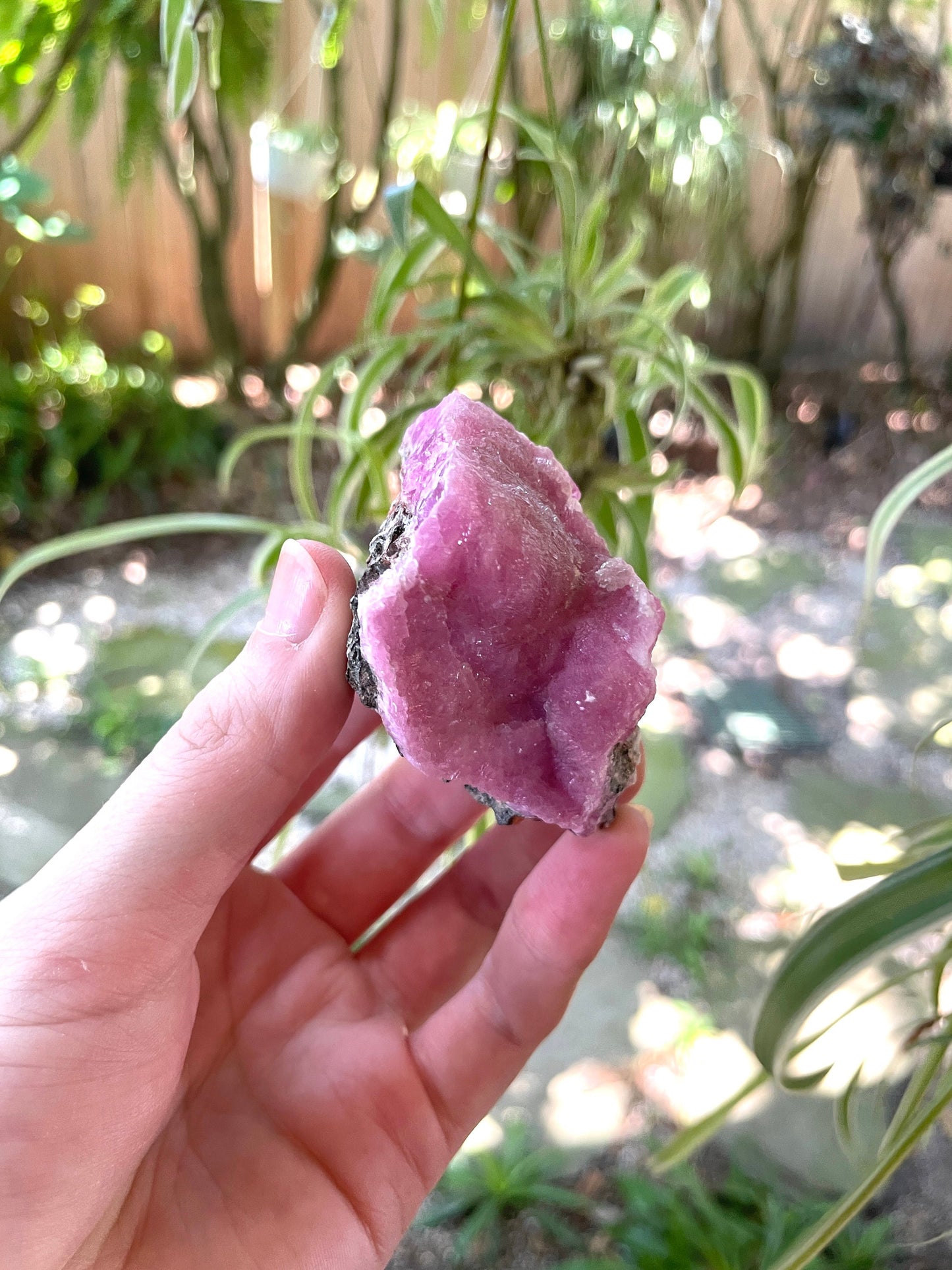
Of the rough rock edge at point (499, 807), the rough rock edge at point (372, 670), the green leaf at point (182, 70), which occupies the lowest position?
the rough rock edge at point (499, 807)

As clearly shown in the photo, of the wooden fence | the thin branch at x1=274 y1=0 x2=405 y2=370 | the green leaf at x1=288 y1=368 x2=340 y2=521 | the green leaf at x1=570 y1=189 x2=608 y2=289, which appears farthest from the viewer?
the wooden fence

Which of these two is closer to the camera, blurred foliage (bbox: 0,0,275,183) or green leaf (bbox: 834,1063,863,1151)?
green leaf (bbox: 834,1063,863,1151)

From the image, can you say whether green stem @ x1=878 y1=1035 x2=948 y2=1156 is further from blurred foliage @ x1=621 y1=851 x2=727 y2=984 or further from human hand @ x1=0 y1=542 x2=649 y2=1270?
blurred foliage @ x1=621 y1=851 x2=727 y2=984

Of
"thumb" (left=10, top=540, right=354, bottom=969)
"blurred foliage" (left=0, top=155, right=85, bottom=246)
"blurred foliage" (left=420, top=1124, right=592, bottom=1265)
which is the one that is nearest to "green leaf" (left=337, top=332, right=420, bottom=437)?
"thumb" (left=10, top=540, right=354, bottom=969)

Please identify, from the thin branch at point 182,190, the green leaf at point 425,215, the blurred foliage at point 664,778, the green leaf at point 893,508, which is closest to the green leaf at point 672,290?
the green leaf at point 425,215

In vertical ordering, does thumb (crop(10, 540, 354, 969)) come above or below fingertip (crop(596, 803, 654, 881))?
above

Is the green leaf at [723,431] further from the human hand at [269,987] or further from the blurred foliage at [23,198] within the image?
the blurred foliage at [23,198]

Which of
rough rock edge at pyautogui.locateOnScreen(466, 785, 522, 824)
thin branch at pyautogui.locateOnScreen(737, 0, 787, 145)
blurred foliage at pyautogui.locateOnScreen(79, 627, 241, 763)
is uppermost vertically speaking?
thin branch at pyautogui.locateOnScreen(737, 0, 787, 145)

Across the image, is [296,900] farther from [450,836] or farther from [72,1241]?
[72,1241]
